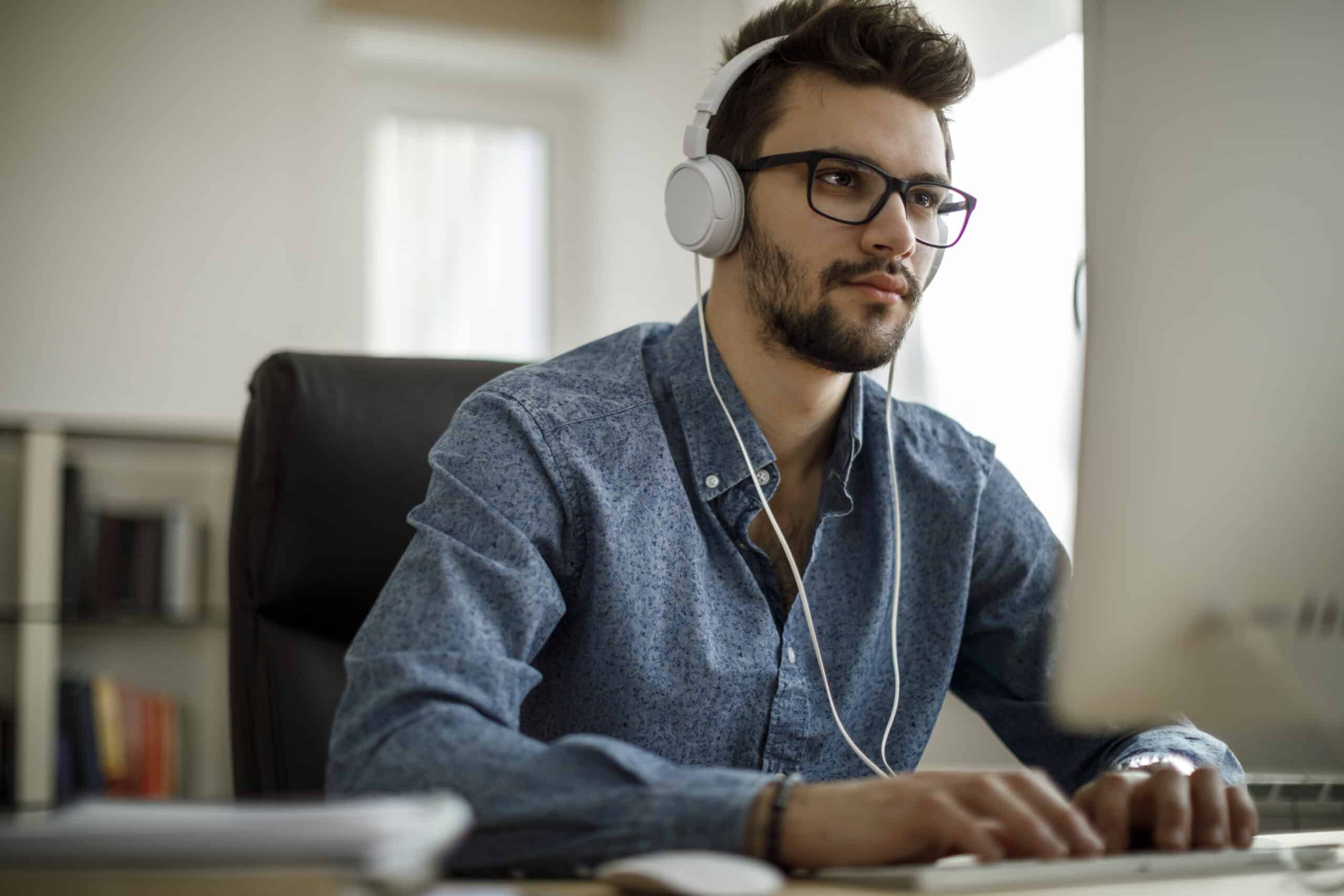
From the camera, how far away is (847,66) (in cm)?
122

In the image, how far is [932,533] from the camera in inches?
47.3

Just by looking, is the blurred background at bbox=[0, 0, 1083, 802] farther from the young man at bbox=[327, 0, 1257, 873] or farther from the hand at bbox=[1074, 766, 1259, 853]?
the hand at bbox=[1074, 766, 1259, 853]

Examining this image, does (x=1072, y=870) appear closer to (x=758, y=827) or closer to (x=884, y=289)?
(x=758, y=827)

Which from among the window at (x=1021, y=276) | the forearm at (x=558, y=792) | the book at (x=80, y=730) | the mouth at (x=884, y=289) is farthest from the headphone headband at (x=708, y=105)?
the book at (x=80, y=730)

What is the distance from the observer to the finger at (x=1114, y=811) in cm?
68

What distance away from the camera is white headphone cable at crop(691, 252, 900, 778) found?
1.04 m

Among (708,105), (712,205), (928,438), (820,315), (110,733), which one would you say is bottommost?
(110,733)

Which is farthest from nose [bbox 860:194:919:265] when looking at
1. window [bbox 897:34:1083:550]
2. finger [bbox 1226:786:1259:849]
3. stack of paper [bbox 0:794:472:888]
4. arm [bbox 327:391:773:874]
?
window [bbox 897:34:1083:550]

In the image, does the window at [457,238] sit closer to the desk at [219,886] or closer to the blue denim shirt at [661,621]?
the blue denim shirt at [661,621]

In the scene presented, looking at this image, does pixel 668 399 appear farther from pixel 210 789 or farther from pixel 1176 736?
pixel 210 789

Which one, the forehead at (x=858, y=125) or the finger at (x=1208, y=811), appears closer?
the finger at (x=1208, y=811)

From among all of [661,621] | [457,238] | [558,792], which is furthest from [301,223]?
[558,792]

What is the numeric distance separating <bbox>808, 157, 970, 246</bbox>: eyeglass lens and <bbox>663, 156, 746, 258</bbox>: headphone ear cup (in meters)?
0.08

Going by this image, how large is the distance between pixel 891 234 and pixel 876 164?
0.08m
